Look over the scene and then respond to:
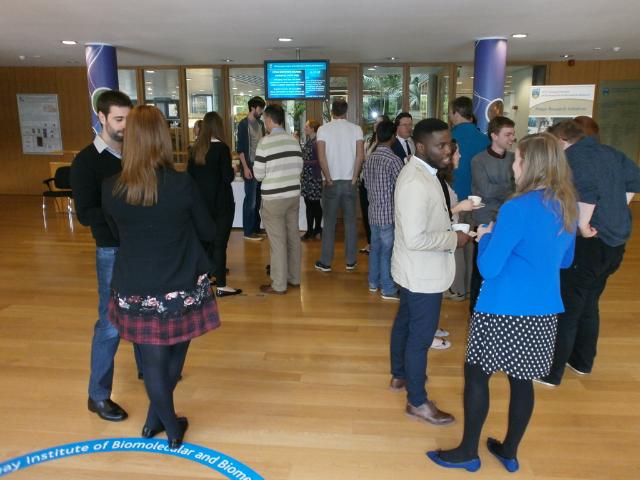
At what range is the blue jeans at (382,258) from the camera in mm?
4340

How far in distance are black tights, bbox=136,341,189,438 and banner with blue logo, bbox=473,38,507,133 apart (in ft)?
19.0

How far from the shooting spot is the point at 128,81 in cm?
1059

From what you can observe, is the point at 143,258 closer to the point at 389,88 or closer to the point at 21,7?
the point at 21,7

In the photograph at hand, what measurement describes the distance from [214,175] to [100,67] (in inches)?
177

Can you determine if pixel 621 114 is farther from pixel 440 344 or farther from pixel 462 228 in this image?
pixel 462 228

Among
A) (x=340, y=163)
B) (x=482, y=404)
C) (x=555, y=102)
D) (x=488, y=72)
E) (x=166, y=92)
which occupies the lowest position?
(x=482, y=404)

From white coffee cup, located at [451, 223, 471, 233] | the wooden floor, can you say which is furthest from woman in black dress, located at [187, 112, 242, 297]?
white coffee cup, located at [451, 223, 471, 233]

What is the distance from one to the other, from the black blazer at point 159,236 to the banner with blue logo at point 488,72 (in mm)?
5731

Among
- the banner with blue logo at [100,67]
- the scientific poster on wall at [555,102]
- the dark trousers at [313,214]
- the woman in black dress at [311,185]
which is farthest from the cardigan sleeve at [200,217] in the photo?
the scientific poster on wall at [555,102]

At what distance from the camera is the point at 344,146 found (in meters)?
5.11

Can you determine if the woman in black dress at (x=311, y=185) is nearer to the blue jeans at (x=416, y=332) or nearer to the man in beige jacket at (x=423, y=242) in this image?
the blue jeans at (x=416, y=332)

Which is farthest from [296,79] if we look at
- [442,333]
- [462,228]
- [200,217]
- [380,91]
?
[200,217]

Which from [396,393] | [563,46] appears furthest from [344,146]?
[563,46]

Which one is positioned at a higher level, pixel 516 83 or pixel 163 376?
pixel 516 83
